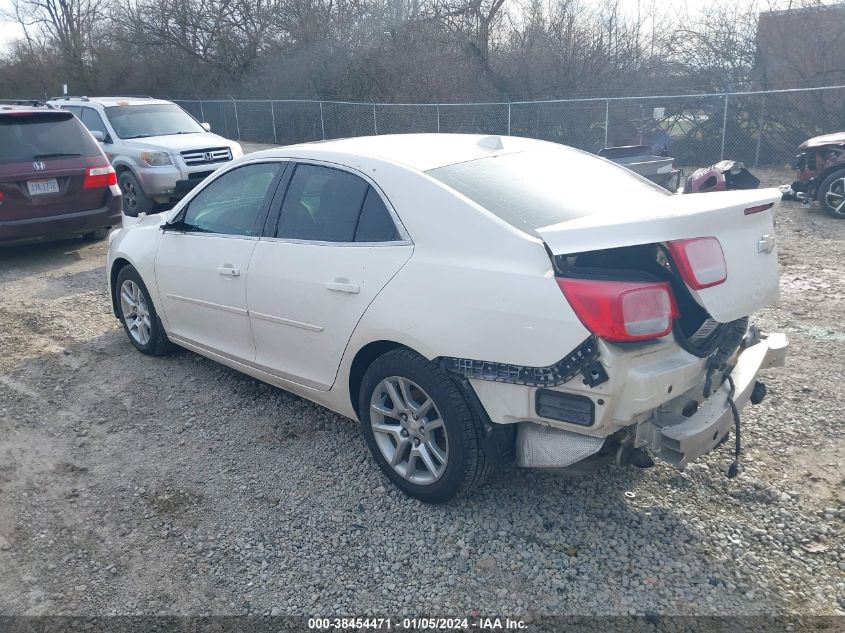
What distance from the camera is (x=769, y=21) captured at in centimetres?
1579

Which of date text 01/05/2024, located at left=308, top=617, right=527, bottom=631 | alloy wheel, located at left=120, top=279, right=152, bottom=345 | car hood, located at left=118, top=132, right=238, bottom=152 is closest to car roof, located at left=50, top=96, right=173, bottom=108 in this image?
car hood, located at left=118, top=132, right=238, bottom=152

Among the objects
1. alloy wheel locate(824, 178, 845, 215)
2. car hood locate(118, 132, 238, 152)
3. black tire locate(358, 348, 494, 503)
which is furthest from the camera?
car hood locate(118, 132, 238, 152)

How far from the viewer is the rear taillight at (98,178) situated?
356 inches

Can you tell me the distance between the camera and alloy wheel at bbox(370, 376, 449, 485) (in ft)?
11.4

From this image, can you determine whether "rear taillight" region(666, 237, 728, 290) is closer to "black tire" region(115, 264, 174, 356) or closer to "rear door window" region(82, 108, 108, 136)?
"black tire" region(115, 264, 174, 356)

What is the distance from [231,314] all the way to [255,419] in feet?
2.27

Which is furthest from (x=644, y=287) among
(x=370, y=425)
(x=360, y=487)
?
(x=360, y=487)

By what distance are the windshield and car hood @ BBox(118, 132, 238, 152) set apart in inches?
9.6

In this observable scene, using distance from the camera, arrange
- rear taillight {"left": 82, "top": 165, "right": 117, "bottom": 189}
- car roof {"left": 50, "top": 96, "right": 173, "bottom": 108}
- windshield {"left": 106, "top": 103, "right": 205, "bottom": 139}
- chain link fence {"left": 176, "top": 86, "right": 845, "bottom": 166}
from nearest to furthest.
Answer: rear taillight {"left": 82, "top": 165, "right": 117, "bottom": 189}
windshield {"left": 106, "top": 103, "right": 205, "bottom": 139}
car roof {"left": 50, "top": 96, "right": 173, "bottom": 108}
chain link fence {"left": 176, "top": 86, "right": 845, "bottom": 166}

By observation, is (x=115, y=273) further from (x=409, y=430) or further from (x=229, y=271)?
(x=409, y=430)

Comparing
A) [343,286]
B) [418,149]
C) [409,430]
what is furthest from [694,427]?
[418,149]

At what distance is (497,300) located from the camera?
3076mm

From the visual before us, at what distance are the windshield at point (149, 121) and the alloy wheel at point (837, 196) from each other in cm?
986

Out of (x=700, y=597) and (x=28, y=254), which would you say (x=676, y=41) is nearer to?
(x=28, y=254)
